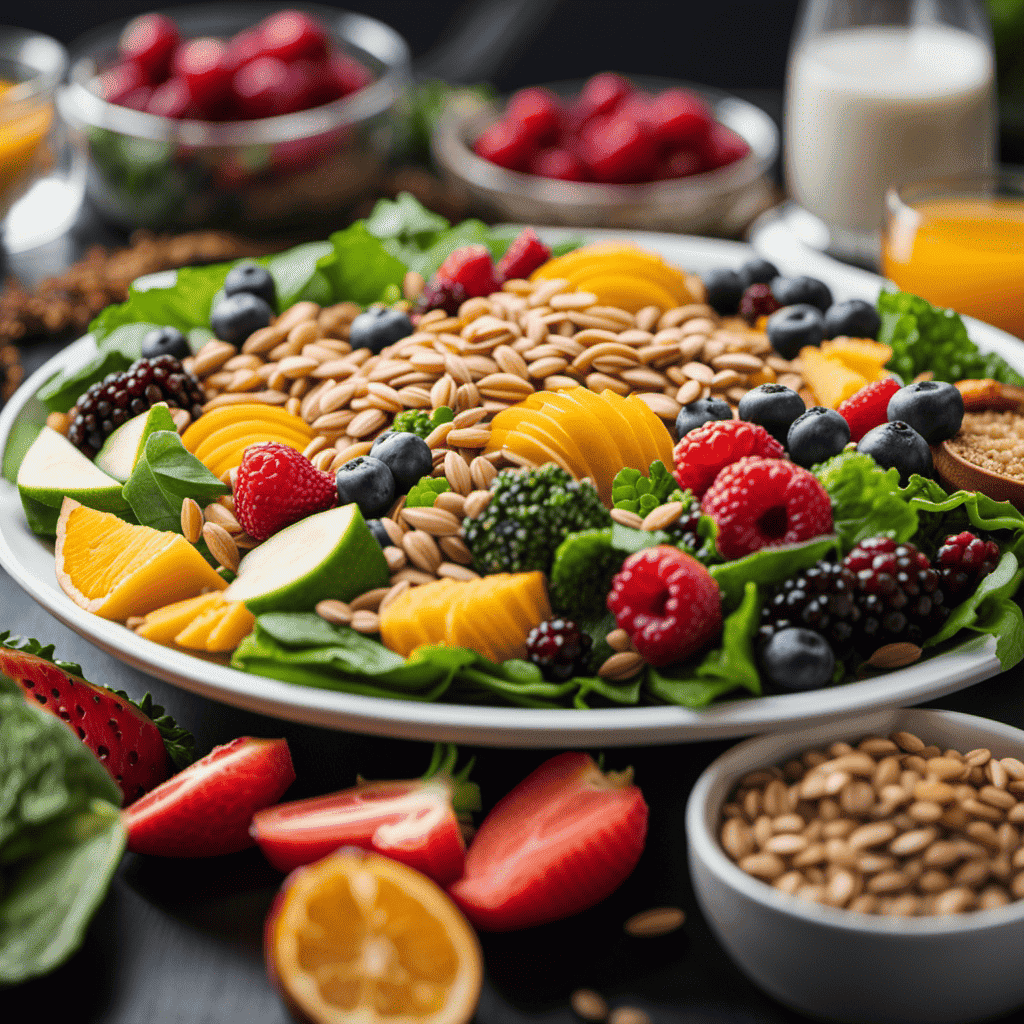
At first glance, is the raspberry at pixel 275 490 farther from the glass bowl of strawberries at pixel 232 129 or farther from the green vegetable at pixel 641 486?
the glass bowl of strawberries at pixel 232 129

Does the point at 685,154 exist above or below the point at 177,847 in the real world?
above

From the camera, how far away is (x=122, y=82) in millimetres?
2689

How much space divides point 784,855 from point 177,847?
629 mm

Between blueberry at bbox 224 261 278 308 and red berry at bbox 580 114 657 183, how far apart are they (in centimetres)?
94

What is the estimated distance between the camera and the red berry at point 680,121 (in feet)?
8.59

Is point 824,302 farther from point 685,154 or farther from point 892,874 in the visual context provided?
point 892,874

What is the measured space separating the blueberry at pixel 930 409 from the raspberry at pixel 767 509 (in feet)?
0.94

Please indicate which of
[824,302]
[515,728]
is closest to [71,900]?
[515,728]

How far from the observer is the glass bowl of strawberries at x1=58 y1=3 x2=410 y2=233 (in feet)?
8.29

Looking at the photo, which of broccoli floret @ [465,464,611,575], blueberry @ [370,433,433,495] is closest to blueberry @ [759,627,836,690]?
broccoli floret @ [465,464,611,575]

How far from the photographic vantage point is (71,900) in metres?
1.08

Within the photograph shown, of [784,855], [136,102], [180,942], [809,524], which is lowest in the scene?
[180,942]

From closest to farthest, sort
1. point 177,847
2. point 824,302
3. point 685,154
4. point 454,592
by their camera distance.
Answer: point 177,847
point 454,592
point 824,302
point 685,154

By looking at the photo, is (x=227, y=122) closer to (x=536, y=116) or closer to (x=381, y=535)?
(x=536, y=116)
